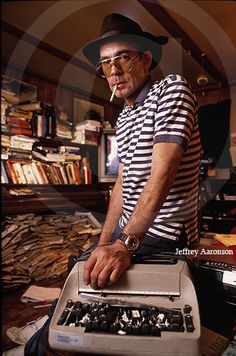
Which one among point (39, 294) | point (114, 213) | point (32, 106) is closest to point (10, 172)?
point (32, 106)

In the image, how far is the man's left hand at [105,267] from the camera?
21.0 inches

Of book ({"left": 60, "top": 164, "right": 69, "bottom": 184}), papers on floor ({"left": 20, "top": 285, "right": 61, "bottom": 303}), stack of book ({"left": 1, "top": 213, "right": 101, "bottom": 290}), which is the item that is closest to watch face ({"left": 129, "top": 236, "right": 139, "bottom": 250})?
papers on floor ({"left": 20, "top": 285, "right": 61, "bottom": 303})

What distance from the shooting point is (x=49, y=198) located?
2514mm

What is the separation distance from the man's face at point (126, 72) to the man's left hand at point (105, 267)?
50 cm

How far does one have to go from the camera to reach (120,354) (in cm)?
43

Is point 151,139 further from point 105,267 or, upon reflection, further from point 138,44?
point 105,267

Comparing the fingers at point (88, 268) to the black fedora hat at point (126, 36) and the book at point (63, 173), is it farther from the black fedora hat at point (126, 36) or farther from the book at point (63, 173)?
the book at point (63, 173)

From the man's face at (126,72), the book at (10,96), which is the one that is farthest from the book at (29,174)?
the man's face at (126,72)

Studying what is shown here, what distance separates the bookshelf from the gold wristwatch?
1.51m

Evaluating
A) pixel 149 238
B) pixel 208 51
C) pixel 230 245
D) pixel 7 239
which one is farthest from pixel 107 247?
pixel 7 239

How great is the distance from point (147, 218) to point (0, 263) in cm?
175

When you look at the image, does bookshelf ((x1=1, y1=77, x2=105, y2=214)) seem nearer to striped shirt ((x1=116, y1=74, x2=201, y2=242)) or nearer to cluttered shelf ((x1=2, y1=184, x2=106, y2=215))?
cluttered shelf ((x1=2, y1=184, x2=106, y2=215))

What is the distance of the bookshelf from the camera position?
235 centimetres

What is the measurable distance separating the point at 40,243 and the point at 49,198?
0.45 meters
